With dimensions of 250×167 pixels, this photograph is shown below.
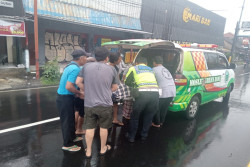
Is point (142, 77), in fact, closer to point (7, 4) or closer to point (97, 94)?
point (97, 94)

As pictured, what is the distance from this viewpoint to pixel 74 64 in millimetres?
3285

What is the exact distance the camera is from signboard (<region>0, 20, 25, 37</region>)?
9.21 metres

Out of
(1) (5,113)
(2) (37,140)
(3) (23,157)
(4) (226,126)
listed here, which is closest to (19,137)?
(2) (37,140)

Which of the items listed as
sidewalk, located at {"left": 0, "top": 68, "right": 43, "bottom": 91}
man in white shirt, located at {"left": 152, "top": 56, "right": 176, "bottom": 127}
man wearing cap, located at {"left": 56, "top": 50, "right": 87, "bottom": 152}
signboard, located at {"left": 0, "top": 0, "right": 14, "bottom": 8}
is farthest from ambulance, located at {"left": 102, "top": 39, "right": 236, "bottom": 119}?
signboard, located at {"left": 0, "top": 0, "right": 14, "bottom": 8}

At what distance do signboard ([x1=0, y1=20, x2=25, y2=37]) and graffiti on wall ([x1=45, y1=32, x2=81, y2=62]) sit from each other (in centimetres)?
332

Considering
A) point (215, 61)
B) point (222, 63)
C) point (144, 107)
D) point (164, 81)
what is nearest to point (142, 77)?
point (144, 107)

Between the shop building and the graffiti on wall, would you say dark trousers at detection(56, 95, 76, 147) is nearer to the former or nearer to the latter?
the shop building

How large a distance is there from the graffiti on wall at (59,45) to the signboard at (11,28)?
3319 millimetres

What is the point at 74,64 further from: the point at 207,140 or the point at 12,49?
the point at 12,49

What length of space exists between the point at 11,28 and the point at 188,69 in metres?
8.84

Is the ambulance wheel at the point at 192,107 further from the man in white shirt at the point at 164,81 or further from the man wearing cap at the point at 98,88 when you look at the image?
the man wearing cap at the point at 98,88

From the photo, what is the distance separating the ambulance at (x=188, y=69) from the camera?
469cm

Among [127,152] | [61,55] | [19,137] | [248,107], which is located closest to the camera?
[127,152]

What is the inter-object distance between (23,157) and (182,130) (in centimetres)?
347
